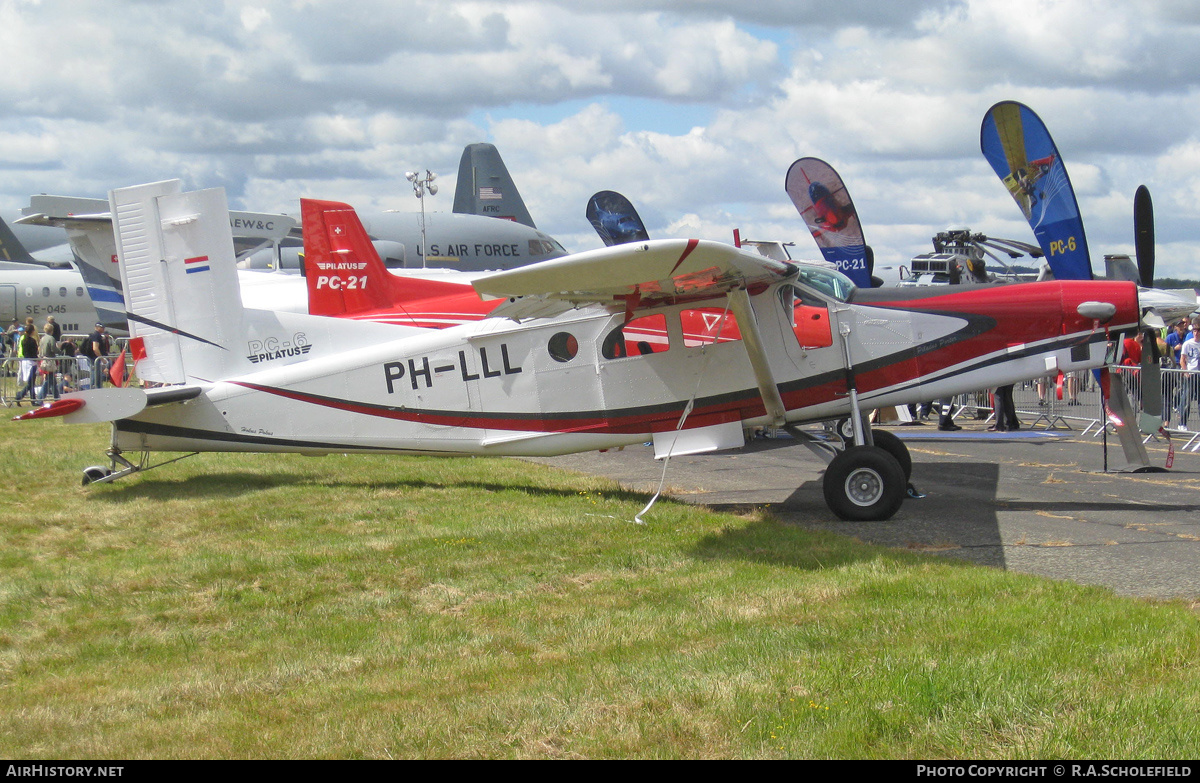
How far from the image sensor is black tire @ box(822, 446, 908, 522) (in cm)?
893

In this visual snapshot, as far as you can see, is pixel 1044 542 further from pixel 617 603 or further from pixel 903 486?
pixel 617 603

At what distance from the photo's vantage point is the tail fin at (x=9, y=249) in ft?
165

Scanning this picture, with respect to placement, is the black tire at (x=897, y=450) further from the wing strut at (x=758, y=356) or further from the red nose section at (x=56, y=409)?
the red nose section at (x=56, y=409)

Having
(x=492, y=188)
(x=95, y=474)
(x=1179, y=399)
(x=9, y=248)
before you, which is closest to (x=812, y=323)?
(x=95, y=474)

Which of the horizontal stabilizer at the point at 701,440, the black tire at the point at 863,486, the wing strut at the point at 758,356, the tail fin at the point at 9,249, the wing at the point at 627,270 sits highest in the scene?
the tail fin at the point at 9,249

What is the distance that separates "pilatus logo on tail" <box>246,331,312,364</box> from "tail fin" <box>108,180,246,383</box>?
200mm

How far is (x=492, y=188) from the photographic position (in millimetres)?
57469

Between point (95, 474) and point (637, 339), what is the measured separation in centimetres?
650

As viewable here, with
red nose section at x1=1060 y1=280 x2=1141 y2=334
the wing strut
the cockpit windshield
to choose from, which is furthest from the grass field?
red nose section at x1=1060 y1=280 x2=1141 y2=334

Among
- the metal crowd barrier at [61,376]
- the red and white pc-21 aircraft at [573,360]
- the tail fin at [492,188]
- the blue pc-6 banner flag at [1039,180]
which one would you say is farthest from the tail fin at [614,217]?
the tail fin at [492,188]

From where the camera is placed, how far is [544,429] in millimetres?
10172

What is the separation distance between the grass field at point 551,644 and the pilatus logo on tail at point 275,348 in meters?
2.12

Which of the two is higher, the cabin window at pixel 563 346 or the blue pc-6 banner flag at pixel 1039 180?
the blue pc-6 banner flag at pixel 1039 180
